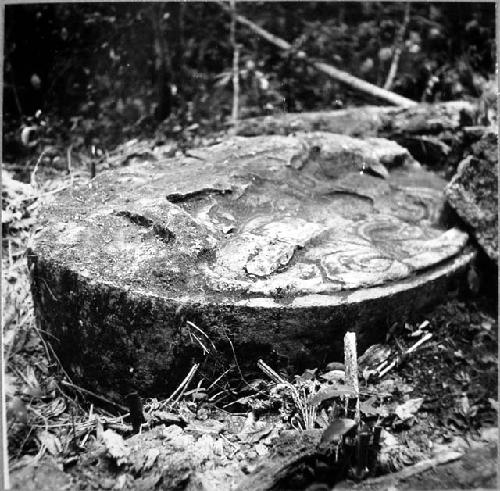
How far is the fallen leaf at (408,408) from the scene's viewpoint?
8.49 feet

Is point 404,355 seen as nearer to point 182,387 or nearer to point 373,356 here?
point 373,356

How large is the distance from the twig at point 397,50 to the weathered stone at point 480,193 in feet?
2.82

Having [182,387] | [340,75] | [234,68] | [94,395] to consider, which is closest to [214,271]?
[182,387]

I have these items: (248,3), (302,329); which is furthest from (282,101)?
(302,329)

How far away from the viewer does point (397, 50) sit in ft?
13.0

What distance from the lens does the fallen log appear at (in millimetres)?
3461

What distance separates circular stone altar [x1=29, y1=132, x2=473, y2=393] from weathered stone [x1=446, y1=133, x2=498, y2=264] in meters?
0.13

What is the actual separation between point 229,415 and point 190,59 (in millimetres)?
2397

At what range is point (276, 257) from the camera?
2805 millimetres

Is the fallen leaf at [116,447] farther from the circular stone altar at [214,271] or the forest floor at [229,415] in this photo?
the circular stone altar at [214,271]

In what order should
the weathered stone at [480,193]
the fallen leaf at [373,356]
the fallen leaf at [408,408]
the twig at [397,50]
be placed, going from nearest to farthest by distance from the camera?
the fallen leaf at [408,408], the fallen leaf at [373,356], the weathered stone at [480,193], the twig at [397,50]

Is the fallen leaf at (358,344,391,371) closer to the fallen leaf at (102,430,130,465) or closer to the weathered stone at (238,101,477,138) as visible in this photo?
the fallen leaf at (102,430,130,465)

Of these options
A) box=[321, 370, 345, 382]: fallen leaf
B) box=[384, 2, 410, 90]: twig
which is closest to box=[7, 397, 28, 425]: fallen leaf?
box=[321, 370, 345, 382]: fallen leaf

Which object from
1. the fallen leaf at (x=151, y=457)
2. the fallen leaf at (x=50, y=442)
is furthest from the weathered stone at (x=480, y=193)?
the fallen leaf at (x=50, y=442)
